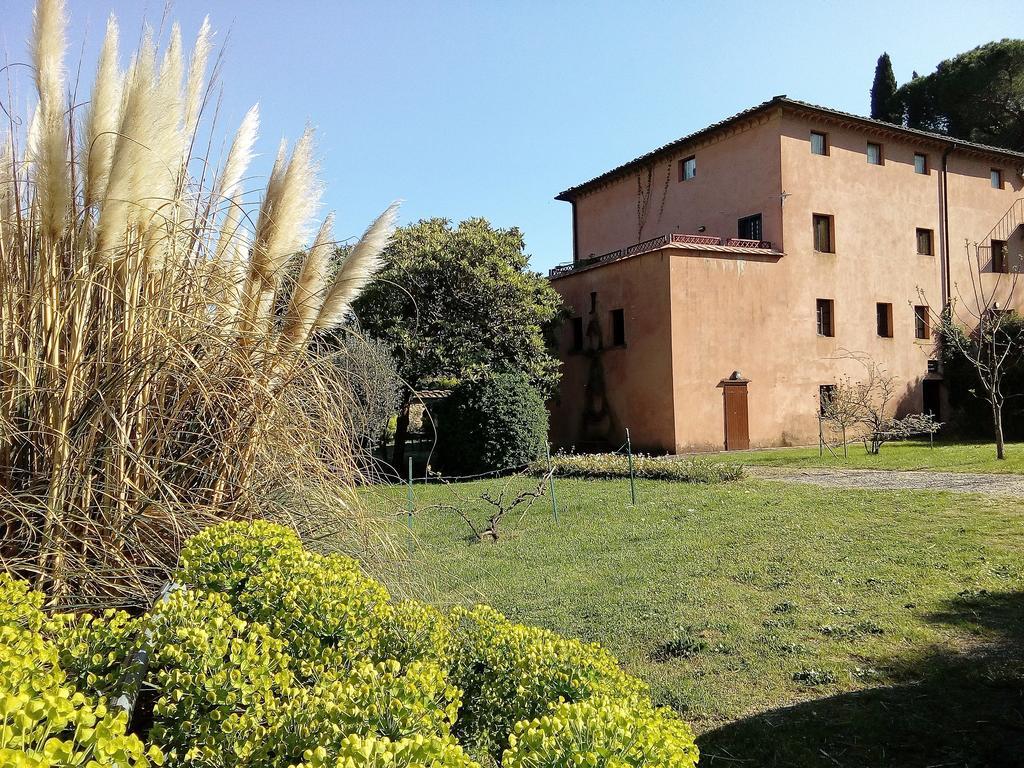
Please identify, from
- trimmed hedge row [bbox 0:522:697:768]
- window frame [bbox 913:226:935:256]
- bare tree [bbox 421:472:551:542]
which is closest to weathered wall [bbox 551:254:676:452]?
bare tree [bbox 421:472:551:542]

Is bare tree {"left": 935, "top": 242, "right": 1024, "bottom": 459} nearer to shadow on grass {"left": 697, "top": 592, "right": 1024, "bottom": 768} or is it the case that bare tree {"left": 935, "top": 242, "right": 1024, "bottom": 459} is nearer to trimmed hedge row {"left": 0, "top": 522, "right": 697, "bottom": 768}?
shadow on grass {"left": 697, "top": 592, "right": 1024, "bottom": 768}

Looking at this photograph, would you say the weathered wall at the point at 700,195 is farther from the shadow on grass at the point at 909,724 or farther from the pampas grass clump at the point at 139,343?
the pampas grass clump at the point at 139,343

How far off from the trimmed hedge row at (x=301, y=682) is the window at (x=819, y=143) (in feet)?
72.8

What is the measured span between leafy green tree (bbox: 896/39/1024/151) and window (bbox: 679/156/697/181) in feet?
65.5

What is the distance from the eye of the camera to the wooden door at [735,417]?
63.3 ft

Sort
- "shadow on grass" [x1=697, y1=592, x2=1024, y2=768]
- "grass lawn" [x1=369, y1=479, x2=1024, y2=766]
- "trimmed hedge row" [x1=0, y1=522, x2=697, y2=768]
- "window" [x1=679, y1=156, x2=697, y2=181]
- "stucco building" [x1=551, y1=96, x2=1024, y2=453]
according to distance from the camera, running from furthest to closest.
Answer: "window" [x1=679, y1=156, x2=697, y2=181], "stucco building" [x1=551, y1=96, x2=1024, y2=453], "grass lawn" [x1=369, y1=479, x2=1024, y2=766], "shadow on grass" [x1=697, y1=592, x2=1024, y2=768], "trimmed hedge row" [x1=0, y1=522, x2=697, y2=768]

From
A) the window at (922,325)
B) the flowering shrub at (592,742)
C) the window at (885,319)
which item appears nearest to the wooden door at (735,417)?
the window at (885,319)

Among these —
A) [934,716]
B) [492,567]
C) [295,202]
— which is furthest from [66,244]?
[492,567]

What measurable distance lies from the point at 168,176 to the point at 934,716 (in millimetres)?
4024

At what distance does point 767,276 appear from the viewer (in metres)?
20.0

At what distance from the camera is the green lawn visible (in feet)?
44.7

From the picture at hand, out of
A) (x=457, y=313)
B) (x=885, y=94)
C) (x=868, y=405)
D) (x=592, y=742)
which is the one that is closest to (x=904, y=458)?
(x=868, y=405)

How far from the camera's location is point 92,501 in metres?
2.20

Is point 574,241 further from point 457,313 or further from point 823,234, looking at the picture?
point 457,313
